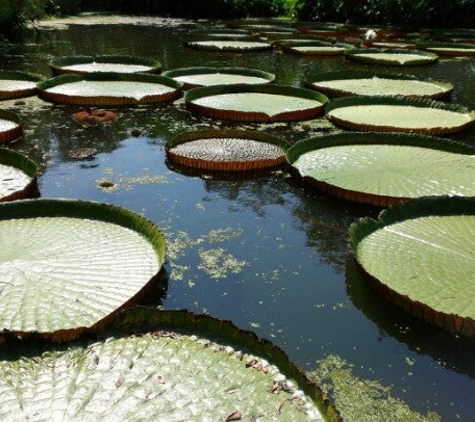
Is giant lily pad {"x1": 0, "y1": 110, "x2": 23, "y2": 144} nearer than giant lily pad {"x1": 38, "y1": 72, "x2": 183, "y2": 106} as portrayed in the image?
Yes

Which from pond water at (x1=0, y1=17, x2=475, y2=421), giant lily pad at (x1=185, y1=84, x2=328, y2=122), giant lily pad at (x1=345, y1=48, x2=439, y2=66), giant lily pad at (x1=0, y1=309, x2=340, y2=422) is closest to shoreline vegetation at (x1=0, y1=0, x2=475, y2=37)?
giant lily pad at (x1=345, y1=48, x2=439, y2=66)

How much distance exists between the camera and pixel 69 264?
2061mm

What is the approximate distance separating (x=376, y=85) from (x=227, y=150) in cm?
264

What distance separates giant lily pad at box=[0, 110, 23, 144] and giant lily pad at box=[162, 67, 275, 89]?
2.00 meters

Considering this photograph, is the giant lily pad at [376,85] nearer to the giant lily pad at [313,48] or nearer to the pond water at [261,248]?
the pond water at [261,248]

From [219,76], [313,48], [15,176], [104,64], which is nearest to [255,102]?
[219,76]

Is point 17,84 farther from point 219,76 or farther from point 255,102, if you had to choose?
point 255,102

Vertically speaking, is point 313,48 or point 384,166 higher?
point 384,166

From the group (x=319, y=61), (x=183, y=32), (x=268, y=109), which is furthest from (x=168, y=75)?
(x=183, y=32)

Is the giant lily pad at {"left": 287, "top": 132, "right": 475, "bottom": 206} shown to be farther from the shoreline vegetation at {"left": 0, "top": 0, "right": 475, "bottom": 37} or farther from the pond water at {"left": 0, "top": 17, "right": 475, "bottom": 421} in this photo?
the shoreline vegetation at {"left": 0, "top": 0, "right": 475, "bottom": 37}

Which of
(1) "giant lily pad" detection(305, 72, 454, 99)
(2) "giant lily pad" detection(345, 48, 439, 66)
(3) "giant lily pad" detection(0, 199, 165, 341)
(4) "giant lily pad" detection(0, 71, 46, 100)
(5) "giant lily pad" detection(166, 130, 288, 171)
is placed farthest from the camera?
(2) "giant lily pad" detection(345, 48, 439, 66)

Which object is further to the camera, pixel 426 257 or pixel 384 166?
pixel 384 166

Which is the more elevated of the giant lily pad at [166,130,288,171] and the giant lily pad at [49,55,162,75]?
the giant lily pad at [166,130,288,171]

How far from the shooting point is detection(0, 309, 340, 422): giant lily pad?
1381 mm
